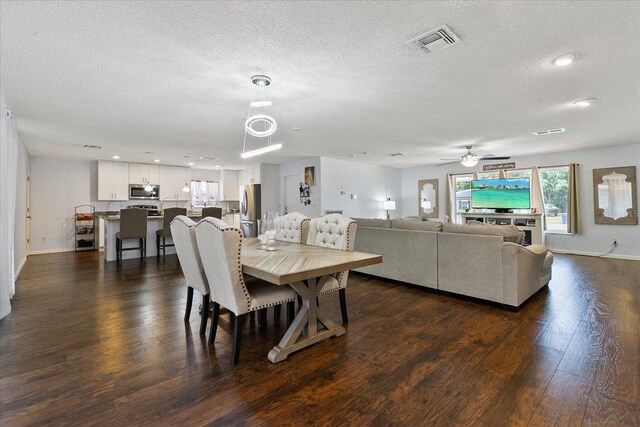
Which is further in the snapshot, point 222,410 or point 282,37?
point 282,37

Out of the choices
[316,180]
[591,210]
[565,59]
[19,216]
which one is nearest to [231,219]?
[316,180]

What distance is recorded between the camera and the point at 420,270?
13.0ft

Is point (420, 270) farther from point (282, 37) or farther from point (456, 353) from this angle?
point (282, 37)

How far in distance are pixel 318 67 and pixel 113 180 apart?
24.6 feet

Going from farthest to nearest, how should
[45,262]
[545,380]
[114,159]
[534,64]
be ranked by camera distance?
[114,159] < [45,262] < [534,64] < [545,380]

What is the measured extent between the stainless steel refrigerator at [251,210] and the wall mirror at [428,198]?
5024 mm

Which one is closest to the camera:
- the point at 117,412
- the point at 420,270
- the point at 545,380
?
the point at 117,412

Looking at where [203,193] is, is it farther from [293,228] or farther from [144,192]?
[293,228]

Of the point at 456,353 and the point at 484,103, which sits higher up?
the point at 484,103

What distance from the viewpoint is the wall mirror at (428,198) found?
9.24 metres

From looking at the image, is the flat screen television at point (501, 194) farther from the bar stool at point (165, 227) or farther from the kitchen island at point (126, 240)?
the kitchen island at point (126, 240)

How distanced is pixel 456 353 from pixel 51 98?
15.4ft

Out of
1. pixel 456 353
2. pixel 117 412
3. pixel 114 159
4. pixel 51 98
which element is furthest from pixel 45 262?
pixel 456 353

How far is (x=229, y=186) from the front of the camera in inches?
392
